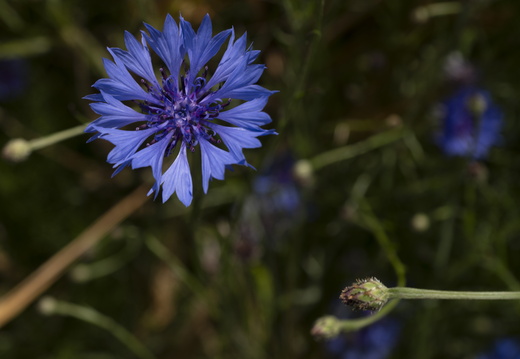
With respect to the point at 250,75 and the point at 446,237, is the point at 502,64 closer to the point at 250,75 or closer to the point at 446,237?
the point at 446,237

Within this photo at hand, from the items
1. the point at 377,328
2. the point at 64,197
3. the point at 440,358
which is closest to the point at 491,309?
the point at 440,358

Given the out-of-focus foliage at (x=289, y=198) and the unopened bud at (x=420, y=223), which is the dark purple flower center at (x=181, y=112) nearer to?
the out-of-focus foliage at (x=289, y=198)

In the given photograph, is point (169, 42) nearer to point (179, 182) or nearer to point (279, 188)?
point (179, 182)

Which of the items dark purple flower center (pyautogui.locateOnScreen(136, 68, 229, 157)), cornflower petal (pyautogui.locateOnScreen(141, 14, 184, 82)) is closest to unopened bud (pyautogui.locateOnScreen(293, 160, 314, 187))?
dark purple flower center (pyautogui.locateOnScreen(136, 68, 229, 157))

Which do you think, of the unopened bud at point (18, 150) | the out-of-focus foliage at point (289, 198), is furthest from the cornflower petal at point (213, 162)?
the out-of-focus foliage at point (289, 198)

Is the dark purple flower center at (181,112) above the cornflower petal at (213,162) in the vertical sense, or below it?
above

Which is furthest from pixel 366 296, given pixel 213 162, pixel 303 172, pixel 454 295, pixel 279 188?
pixel 279 188
